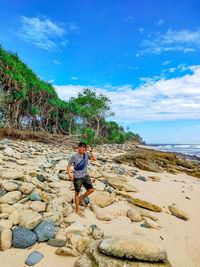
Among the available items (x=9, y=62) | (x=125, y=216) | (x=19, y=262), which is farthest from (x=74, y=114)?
(x=19, y=262)

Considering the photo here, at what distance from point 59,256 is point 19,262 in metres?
0.53

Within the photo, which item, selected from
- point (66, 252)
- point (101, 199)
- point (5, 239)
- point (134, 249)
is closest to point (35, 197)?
point (5, 239)

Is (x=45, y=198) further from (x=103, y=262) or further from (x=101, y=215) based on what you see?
(x=103, y=262)

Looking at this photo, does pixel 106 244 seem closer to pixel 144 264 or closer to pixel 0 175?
pixel 144 264

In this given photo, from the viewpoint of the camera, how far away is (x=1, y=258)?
6.51ft

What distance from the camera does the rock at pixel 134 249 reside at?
1.97 m

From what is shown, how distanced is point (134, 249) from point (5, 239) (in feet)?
6.11

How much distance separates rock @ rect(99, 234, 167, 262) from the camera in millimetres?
1967

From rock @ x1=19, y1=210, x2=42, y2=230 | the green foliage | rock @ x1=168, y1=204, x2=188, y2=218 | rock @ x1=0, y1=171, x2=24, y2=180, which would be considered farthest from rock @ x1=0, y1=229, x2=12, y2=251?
the green foliage

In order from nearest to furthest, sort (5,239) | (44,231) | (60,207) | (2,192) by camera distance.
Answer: (5,239), (44,231), (2,192), (60,207)

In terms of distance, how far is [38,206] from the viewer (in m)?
2.98

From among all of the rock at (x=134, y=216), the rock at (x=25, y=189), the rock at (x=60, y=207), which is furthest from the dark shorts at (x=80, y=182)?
the rock at (x=134, y=216)

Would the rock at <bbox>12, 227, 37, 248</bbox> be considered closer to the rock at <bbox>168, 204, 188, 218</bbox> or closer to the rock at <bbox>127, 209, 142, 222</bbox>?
the rock at <bbox>127, 209, 142, 222</bbox>

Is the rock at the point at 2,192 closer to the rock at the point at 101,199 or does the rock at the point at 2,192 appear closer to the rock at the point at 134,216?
the rock at the point at 101,199
